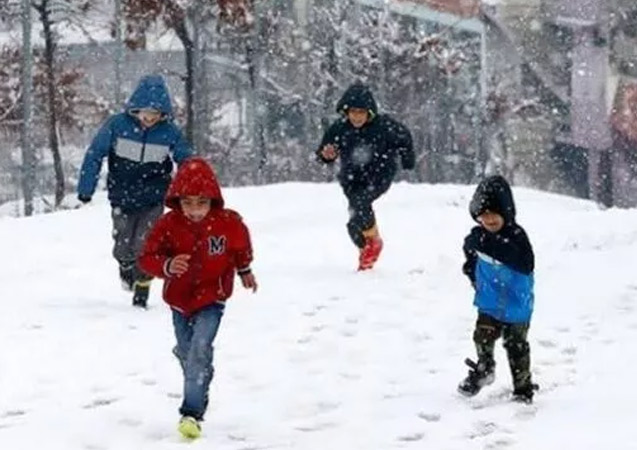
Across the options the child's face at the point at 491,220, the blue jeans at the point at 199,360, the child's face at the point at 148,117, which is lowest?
the blue jeans at the point at 199,360

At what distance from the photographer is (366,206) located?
11.1 meters

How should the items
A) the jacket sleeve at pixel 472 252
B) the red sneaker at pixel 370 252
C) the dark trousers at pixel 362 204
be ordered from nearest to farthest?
1. the jacket sleeve at pixel 472 252
2. the dark trousers at pixel 362 204
3. the red sneaker at pixel 370 252

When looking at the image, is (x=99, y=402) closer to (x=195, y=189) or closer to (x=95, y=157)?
(x=195, y=189)

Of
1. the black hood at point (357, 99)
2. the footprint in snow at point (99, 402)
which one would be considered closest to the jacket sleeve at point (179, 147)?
the black hood at point (357, 99)

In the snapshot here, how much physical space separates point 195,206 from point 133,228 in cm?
361

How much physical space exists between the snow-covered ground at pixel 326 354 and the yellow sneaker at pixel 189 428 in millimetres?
100

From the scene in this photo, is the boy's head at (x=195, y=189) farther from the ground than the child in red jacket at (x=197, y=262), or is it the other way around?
the boy's head at (x=195, y=189)

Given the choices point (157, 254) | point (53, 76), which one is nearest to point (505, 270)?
point (157, 254)

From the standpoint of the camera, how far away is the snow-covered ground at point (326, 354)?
619cm

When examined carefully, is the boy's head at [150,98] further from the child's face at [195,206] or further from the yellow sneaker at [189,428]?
the yellow sneaker at [189,428]

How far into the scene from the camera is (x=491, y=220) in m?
6.52

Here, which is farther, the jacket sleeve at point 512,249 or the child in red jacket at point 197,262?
the jacket sleeve at point 512,249

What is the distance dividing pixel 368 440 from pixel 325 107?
A: 36185 millimetres

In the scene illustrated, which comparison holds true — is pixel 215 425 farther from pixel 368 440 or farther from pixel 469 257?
pixel 469 257
